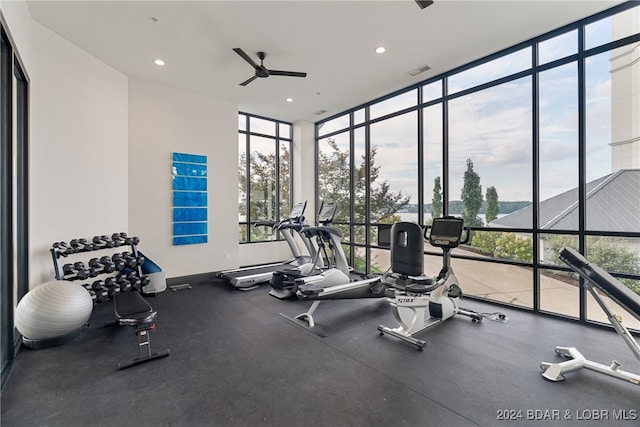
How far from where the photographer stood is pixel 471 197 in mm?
4535

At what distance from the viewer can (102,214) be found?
4.43m

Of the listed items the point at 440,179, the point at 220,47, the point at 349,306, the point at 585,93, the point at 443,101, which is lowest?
the point at 349,306

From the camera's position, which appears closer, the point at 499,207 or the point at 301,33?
the point at 301,33

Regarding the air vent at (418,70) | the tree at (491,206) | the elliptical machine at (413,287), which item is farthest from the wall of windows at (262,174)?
the tree at (491,206)

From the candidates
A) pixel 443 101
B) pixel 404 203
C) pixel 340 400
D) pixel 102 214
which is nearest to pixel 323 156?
pixel 404 203

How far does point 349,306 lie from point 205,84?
4.81 meters

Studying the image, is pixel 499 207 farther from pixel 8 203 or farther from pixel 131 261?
pixel 8 203

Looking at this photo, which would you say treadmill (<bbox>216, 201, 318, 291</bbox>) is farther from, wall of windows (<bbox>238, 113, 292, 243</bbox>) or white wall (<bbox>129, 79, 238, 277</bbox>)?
wall of windows (<bbox>238, 113, 292, 243</bbox>)

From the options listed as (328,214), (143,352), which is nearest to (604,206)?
(328,214)

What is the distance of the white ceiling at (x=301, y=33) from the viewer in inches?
128

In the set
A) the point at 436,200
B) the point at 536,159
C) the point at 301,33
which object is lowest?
the point at 436,200

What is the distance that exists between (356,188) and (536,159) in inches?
137

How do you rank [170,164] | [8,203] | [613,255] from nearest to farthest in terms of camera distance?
[8,203], [613,255], [170,164]

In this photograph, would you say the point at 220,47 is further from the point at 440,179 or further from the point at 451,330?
the point at 451,330
